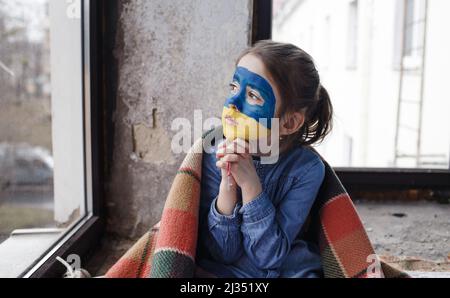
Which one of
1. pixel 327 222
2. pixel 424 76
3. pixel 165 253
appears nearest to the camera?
pixel 165 253

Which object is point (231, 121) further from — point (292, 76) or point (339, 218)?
point (339, 218)

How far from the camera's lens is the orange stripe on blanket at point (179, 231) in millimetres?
1058

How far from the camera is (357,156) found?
17.9ft

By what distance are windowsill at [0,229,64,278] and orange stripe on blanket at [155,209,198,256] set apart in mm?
405

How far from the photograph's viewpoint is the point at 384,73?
4.55m

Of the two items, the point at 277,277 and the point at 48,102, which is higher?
the point at 48,102

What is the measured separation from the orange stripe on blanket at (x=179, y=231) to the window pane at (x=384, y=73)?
162cm

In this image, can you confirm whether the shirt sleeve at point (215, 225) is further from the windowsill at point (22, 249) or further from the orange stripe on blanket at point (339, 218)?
the windowsill at point (22, 249)

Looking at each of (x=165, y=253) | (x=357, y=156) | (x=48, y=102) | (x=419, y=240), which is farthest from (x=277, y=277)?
(x=357, y=156)

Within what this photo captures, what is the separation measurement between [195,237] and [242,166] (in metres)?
0.20

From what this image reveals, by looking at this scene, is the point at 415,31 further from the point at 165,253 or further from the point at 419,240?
the point at 165,253

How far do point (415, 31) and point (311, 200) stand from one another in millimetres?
3257

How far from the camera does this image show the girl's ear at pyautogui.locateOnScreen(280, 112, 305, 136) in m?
1.09

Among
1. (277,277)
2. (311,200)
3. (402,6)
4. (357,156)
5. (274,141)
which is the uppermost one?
(402,6)
